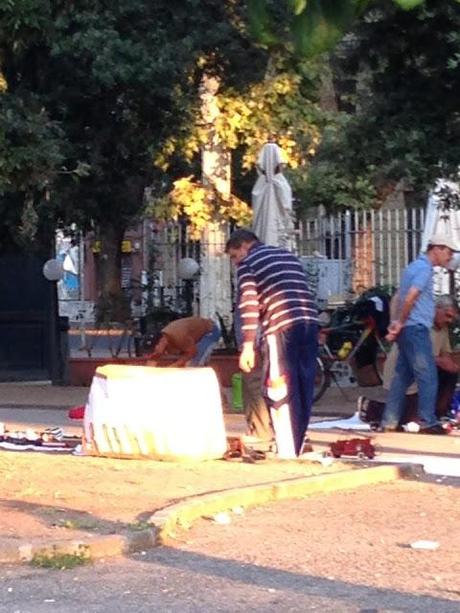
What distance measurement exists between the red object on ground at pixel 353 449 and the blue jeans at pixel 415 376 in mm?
1631

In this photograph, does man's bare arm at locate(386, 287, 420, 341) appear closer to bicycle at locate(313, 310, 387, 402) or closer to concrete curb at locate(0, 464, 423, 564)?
concrete curb at locate(0, 464, 423, 564)

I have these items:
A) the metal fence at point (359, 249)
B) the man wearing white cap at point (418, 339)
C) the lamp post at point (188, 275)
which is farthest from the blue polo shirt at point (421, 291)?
the lamp post at point (188, 275)

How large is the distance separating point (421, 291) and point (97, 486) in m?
4.47

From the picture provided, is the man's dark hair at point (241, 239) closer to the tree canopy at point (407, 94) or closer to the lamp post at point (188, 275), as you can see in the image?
the tree canopy at point (407, 94)

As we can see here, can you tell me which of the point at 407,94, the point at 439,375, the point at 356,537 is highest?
the point at 407,94

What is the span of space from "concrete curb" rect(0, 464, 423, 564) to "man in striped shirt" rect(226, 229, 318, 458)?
84 centimetres

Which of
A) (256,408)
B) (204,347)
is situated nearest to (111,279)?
(204,347)

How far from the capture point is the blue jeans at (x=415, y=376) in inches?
524

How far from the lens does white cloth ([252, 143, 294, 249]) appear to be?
17781 mm

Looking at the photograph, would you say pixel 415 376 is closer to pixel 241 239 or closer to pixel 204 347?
pixel 241 239

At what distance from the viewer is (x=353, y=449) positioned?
1173 cm

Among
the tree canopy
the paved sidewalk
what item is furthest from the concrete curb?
the tree canopy

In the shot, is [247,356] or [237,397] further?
[237,397]

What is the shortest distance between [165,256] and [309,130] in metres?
2.73
